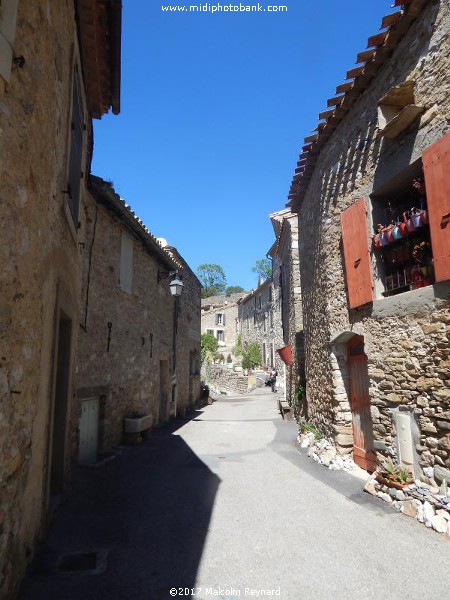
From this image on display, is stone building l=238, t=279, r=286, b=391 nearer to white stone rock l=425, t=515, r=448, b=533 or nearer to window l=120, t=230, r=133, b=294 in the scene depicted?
window l=120, t=230, r=133, b=294

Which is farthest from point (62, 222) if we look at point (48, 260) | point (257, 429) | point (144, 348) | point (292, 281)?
point (292, 281)

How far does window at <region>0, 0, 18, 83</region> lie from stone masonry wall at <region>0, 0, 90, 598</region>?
8cm

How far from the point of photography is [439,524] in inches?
167

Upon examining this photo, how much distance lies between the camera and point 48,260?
3.44 meters

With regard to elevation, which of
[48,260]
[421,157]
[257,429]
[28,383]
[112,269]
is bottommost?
[257,429]

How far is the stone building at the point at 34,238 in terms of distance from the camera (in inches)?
95.1

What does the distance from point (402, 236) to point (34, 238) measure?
4.86m

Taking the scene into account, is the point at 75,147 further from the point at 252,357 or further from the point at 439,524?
the point at 252,357

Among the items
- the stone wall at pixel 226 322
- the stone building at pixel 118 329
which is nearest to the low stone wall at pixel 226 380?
the stone wall at pixel 226 322

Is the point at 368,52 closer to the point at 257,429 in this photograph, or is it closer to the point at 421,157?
the point at 421,157

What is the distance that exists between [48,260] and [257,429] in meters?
8.95

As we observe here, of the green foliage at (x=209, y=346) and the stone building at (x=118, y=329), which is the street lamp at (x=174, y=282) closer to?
the stone building at (x=118, y=329)

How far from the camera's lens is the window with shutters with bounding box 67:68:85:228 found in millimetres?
4593

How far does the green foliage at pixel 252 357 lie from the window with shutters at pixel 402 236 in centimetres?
2695
